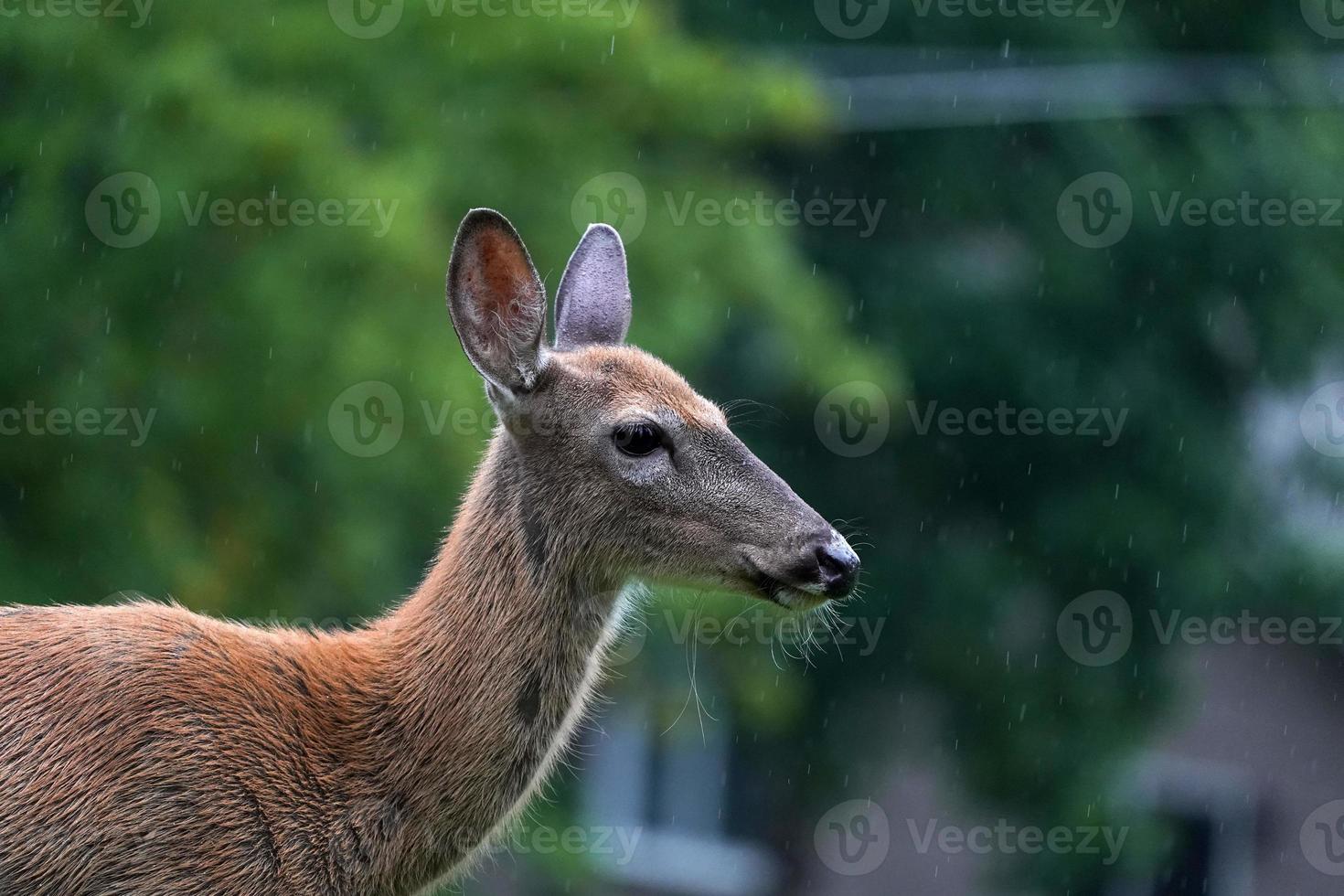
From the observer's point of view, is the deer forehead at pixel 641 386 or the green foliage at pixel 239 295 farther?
the green foliage at pixel 239 295

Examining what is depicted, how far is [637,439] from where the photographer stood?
5.59 meters

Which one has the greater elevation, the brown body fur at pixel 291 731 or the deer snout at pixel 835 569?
the deer snout at pixel 835 569

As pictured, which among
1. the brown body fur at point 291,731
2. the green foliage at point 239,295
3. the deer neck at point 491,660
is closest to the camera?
the brown body fur at point 291,731

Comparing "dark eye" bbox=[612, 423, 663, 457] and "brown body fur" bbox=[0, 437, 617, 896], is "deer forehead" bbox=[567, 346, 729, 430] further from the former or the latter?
"brown body fur" bbox=[0, 437, 617, 896]

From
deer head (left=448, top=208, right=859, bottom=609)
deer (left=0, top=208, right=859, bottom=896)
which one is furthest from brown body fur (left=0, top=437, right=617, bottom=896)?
deer head (left=448, top=208, right=859, bottom=609)

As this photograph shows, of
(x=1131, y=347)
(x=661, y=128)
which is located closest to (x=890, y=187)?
(x=1131, y=347)

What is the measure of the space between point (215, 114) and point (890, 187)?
10.3 m

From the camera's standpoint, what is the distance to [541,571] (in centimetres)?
552

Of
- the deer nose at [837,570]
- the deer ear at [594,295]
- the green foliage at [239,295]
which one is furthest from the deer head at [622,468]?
the green foliage at [239,295]

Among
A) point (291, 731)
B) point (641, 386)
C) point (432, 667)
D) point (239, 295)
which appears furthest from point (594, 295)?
point (239, 295)

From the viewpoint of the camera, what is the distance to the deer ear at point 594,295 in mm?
6270

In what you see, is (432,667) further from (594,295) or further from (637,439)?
(594,295)

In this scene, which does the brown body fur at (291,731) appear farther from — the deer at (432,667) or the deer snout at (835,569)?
the deer snout at (835,569)

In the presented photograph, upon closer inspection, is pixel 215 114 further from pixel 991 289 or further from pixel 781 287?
pixel 991 289
